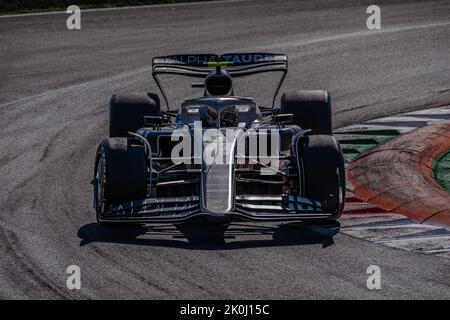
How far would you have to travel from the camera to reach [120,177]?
13.0 metres

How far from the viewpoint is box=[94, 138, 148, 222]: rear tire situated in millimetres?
13008

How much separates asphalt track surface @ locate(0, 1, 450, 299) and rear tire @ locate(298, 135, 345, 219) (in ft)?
1.50

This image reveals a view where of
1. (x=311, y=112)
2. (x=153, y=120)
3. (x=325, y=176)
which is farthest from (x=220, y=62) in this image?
(x=325, y=176)

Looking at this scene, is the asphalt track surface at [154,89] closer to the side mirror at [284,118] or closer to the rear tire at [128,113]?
the rear tire at [128,113]

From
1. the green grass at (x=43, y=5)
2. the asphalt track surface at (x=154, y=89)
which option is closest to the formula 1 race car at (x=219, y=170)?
the asphalt track surface at (x=154, y=89)

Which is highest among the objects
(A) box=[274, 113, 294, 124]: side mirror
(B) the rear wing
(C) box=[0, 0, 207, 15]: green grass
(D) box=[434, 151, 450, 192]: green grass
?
(C) box=[0, 0, 207, 15]: green grass

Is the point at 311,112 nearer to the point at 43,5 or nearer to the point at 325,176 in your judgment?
the point at 325,176

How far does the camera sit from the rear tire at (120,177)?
512 inches

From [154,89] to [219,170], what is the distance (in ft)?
25.5

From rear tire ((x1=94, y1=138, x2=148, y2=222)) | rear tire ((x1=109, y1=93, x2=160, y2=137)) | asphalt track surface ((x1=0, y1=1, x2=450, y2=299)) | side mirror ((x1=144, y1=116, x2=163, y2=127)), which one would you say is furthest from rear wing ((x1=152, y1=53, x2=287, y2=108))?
rear tire ((x1=94, y1=138, x2=148, y2=222))

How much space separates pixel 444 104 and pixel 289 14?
7.37 meters

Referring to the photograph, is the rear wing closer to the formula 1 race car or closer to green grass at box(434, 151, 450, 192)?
the formula 1 race car

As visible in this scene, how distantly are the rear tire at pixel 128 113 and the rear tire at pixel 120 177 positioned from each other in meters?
2.39

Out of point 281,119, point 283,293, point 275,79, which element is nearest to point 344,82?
point 275,79
